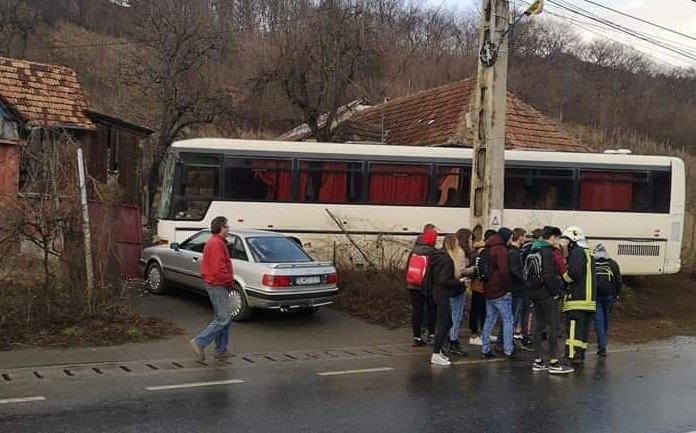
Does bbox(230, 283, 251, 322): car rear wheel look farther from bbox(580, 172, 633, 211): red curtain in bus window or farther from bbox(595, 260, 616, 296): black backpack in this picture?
bbox(580, 172, 633, 211): red curtain in bus window

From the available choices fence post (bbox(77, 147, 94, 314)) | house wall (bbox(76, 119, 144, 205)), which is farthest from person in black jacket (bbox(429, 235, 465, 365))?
house wall (bbox(76, 119, 144, 205))

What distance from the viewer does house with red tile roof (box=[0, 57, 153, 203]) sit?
17828mm

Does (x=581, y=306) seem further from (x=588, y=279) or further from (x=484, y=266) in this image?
(x=484, y=266)

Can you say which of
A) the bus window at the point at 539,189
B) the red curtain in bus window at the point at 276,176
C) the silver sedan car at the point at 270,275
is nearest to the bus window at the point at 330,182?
the red curtain in bus window at the point at 276,176

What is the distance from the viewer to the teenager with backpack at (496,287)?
400 inches

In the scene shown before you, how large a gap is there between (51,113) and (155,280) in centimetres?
781

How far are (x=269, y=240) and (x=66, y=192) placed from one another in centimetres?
351

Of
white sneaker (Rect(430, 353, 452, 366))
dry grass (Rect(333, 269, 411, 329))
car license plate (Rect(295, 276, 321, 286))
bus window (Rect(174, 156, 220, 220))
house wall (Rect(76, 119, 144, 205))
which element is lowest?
white sneaker (Rect(430, 353, 452, 366))

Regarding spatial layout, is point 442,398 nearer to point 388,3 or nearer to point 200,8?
point 388,3

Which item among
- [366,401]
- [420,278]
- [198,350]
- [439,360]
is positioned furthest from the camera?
[420,278]

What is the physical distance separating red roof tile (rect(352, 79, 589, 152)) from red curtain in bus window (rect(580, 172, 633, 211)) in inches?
161

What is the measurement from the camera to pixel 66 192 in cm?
1080

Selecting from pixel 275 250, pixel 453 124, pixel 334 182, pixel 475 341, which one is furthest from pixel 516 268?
pixel 453 124

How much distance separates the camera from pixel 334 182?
678 inches
